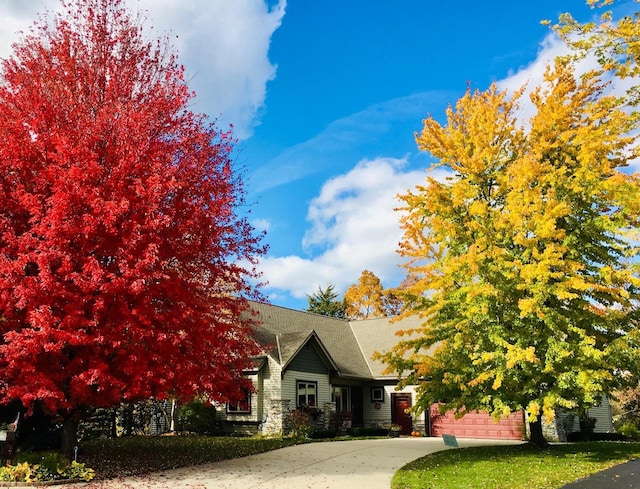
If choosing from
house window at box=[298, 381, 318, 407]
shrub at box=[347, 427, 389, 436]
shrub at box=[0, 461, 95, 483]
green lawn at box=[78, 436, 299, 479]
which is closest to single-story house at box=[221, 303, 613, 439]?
house window at box=[298, 381, 318, 407]

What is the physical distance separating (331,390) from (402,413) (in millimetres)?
4339

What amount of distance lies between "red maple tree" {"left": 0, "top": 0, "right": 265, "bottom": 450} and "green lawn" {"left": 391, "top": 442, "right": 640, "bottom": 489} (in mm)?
5746

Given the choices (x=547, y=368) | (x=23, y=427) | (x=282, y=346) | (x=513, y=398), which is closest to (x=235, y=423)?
(x=282, y=346)

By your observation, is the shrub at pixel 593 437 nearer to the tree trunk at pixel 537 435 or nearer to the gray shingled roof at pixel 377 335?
the tree trunk at pixel 537 435

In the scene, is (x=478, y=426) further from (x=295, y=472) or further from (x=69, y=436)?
(x=69, y=436)

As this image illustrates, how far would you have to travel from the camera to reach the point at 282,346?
91.3 feet

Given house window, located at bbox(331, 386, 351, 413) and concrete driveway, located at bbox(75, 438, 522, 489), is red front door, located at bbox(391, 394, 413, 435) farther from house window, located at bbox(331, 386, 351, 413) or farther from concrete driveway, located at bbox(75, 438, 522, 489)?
concrete driveway, located at bbox(75, 438, 522, 489)

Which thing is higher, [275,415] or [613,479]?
[275,415]

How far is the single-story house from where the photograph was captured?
26.5m

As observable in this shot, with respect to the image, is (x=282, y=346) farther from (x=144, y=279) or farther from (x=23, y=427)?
(x=144, y=279)

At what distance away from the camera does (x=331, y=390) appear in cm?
2980

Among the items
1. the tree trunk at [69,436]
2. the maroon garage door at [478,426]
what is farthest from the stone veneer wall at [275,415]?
the tree trunk at [69,436]

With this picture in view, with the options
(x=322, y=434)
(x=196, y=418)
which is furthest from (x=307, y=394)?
(x=196, y=418)

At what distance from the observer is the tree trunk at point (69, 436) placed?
1515 centimetres
